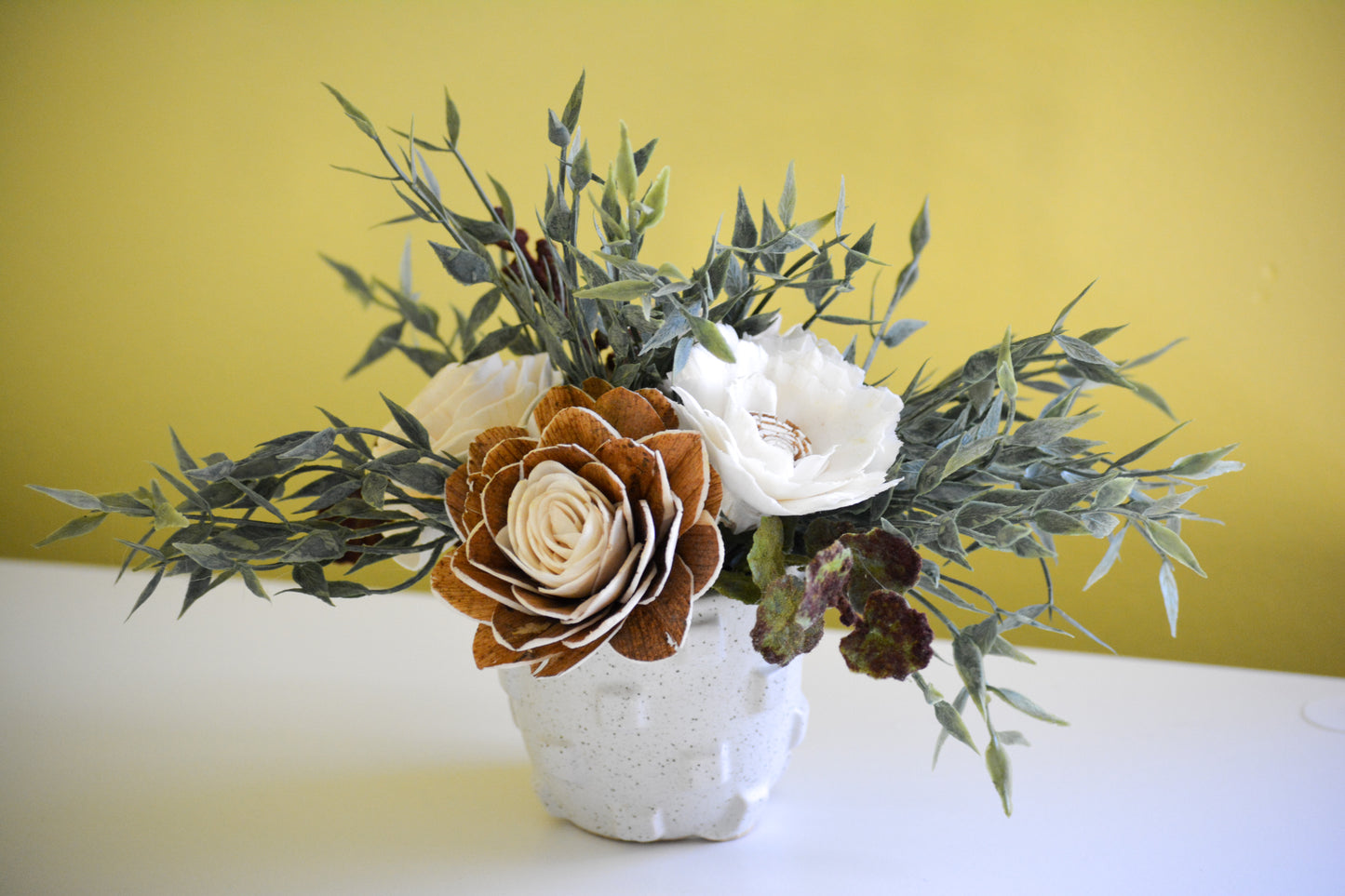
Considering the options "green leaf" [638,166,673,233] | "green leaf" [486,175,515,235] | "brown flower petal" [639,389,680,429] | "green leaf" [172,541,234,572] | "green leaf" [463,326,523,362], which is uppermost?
"green leaf" [486,175,515,235]

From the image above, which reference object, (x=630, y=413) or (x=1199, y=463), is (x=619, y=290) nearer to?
(x=630, y=413)

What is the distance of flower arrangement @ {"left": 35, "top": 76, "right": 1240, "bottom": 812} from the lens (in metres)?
0.35

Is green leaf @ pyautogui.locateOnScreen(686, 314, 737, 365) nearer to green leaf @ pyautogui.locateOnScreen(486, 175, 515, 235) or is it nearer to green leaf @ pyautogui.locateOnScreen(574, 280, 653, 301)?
green leaf @ pyautogui.locateOnScreen(574, 280, 653, 301)

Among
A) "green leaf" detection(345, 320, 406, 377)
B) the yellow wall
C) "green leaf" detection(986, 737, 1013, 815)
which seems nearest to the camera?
"green leaf" detection(986, 737, 1013, 815)

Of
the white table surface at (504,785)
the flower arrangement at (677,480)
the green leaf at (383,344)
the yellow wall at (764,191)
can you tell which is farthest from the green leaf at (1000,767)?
the yellow wall at (764,191)

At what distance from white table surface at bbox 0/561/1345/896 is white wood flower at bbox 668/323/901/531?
0.25 meters

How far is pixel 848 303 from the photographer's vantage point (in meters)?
1.40

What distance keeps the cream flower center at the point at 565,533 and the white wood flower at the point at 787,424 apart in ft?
0.18

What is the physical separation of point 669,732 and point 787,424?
177 mm

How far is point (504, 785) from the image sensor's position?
0.60 metres

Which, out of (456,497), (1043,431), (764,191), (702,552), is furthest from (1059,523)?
(764,191)

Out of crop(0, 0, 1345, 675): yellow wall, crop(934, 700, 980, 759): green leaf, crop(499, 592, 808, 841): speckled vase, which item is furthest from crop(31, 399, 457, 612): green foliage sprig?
crop(0, 0, 1345, 675): yellow wall

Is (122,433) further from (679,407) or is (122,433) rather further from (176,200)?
(679,407)

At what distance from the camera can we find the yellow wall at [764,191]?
1241 mm
